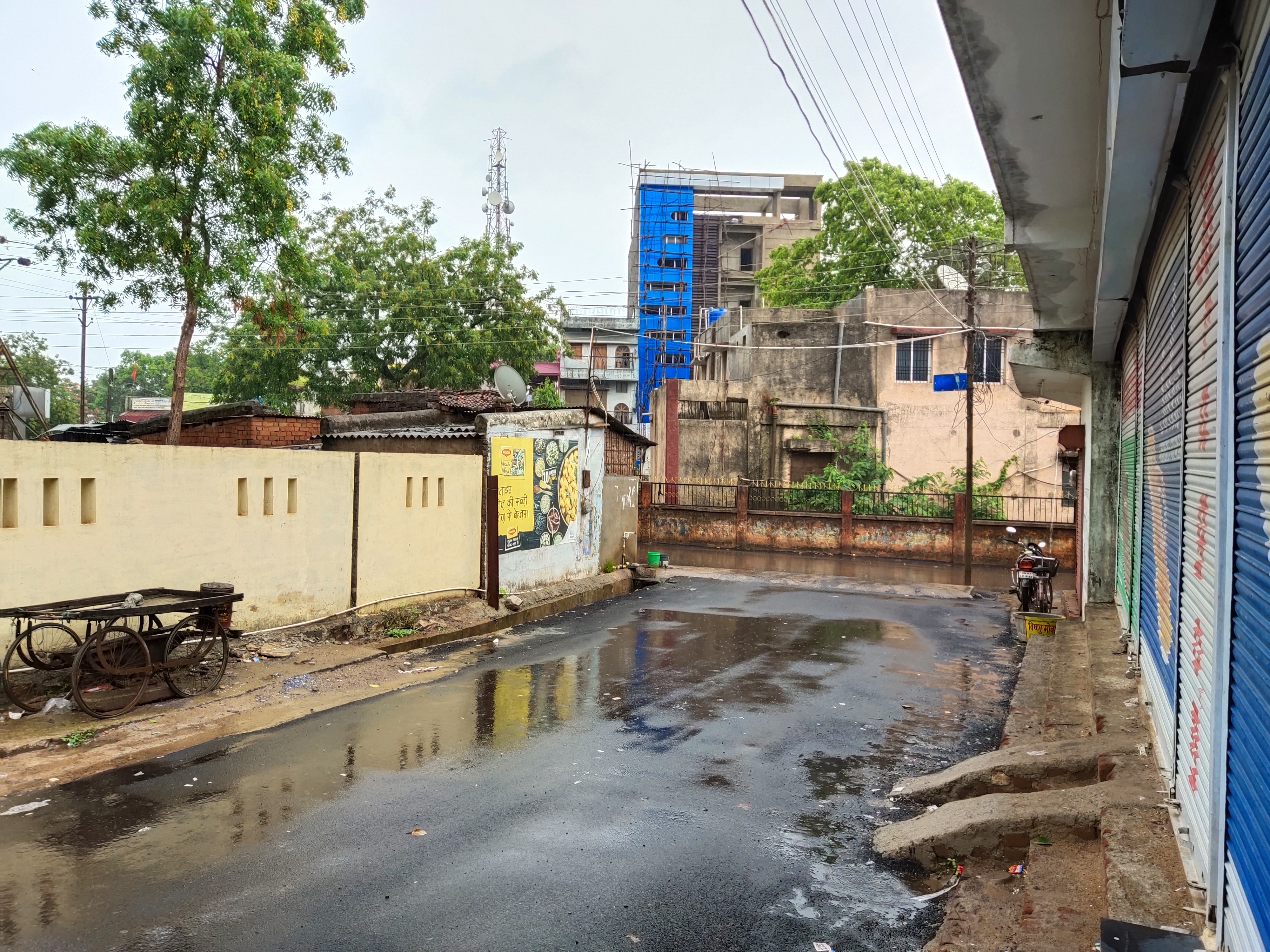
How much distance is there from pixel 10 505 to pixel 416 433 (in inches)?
322

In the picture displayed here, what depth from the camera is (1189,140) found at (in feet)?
13.6

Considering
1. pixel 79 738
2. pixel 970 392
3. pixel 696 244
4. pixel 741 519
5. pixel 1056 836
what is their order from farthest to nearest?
pixel 696 244, pixel 741 519, pixel 970 392, pixel 79 738, pixel 1056 836

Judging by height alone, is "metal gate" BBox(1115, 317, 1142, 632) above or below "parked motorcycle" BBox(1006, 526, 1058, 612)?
above

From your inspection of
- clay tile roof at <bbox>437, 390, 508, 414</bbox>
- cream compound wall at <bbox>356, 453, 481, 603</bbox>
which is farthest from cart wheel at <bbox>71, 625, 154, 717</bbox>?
clay tile roof at <bbox>437, 390, 508, 414</bbox>

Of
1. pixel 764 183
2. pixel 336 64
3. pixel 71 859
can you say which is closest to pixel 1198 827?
pixel 71 859

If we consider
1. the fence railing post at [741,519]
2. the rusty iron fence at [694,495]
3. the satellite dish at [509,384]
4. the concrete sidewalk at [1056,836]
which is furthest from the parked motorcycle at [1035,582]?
the rusty iron fence at [694,495]

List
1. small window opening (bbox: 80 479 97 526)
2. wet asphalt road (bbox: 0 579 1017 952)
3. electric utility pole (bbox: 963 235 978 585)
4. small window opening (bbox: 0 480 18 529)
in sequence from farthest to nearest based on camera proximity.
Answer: electric utility pole (bbox: 963 235 978 585) → small window opening (bbox: 80 479 97 526) → small window opening (bbox: 0 480 18 529) → wet asphalt road (bbox: 0 579 1017 952)

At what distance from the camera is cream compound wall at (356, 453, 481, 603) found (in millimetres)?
11773

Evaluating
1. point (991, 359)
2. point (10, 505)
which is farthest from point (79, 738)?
point (991, 359)

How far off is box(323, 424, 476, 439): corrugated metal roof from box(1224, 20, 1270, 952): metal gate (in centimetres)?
1238

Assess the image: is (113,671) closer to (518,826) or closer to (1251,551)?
(518,826)

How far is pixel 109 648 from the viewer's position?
289 inches

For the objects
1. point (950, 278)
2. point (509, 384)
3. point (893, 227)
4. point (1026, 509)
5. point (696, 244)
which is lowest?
point (1026, 509)

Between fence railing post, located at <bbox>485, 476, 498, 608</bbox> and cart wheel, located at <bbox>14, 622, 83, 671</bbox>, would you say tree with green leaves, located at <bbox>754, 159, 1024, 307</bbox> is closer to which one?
fence railing post, located at <bbox>485, 476, 498, 608</bbox>
